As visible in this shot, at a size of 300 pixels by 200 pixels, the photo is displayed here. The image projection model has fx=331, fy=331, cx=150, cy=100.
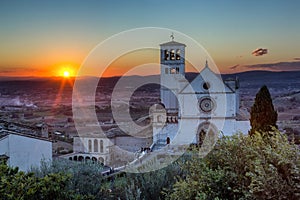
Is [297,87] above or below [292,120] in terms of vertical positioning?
above

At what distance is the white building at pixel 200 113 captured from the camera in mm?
13242

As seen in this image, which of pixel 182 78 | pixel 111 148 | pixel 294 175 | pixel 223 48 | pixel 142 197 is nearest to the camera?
pixel 294 175

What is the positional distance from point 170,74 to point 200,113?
2.58 metres

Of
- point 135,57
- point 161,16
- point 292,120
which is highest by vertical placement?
point 161,16

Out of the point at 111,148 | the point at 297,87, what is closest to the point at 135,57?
the point at 111,148

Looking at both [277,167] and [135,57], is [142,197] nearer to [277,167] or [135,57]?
[277,167]

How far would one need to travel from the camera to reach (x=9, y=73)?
8891 millimetres

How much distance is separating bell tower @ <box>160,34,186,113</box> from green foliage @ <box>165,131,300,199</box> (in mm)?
11809

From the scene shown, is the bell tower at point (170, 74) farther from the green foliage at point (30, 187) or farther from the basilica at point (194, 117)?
the green foliage at point (30, 187)

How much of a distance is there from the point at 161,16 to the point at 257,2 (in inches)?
114

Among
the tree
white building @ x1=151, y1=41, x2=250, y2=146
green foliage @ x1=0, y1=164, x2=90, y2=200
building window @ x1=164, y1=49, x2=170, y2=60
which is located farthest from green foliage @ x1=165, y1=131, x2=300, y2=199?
building window @ x1=164, y1=49, x2=170, y2=60

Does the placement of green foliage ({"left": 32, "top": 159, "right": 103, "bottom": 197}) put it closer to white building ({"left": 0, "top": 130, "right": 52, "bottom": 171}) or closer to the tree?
white building ({"left": 0, "top": 130, "right": 52, "bottom": 171})

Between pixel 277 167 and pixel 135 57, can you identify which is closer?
pixel 277 167

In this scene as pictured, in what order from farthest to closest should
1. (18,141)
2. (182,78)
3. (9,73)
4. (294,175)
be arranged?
(182,78), (9,73), (18,141), (294,175)
